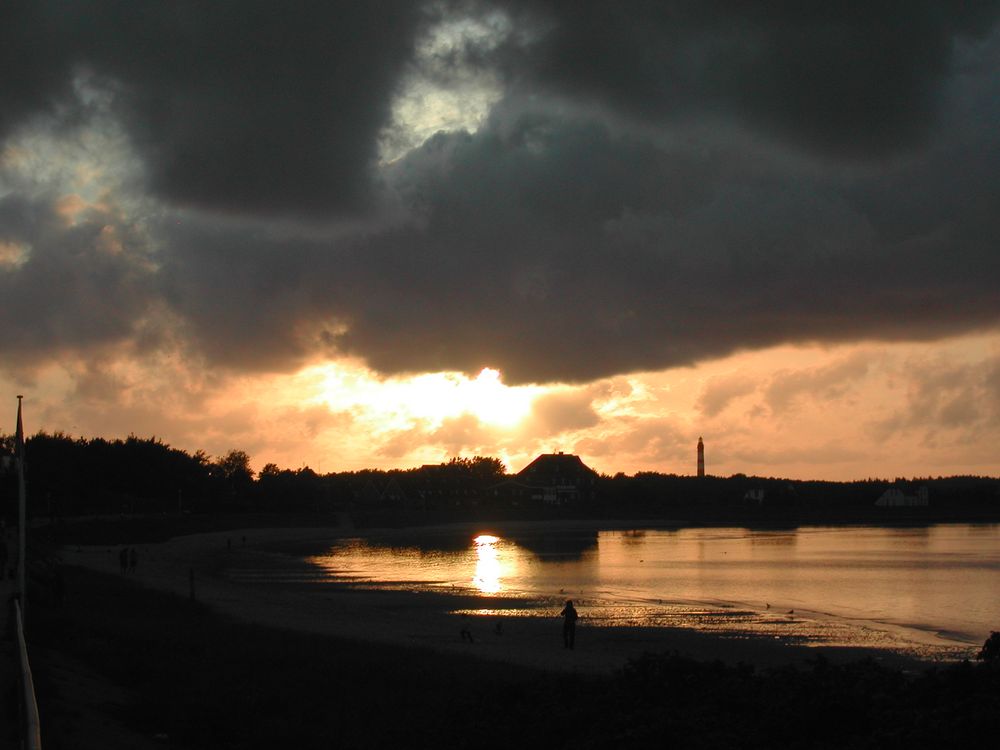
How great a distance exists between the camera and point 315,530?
139m

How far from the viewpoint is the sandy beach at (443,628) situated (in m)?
34.0

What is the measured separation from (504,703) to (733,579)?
178 ft

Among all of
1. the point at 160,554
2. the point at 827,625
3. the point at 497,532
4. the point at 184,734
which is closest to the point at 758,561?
the point at 827,625

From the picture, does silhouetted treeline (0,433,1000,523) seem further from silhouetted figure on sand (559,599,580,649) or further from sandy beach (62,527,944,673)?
silhouetted figure on sand (559,599,580,649)

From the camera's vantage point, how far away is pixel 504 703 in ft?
59.4

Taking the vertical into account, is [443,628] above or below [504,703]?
below

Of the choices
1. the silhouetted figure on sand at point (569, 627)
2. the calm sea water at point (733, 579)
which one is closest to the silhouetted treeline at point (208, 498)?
the calm sea water at point (733, 579)

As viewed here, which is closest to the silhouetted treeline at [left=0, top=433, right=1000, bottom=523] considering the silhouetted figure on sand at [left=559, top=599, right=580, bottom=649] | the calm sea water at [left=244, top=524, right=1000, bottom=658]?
the calm sea water at [left=244, top=524, right=1000, bottom=658]

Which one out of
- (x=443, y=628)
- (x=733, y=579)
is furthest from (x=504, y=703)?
(x=733, y=579)

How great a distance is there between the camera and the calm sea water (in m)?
45.1

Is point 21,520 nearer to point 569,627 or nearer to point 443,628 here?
point 569,627

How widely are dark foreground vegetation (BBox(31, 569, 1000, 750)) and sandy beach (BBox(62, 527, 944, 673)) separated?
4.91 meters

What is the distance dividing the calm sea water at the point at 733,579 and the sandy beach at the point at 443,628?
2.55 metres

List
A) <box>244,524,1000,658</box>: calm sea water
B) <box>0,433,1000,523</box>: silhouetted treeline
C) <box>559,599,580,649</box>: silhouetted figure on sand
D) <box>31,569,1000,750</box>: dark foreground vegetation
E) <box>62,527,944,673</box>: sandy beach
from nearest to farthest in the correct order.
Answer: <box>31,569,1000,750</box>: dark foreground vegetation → <box>62,527,944,673</box>: sandy beach → <box>559,599,580,649</box>: silhouetted figure on sand → <box>244,524,1000,658</box>: calm sea water → <box>0,433,1000,523</box>: silhouetted treeline
